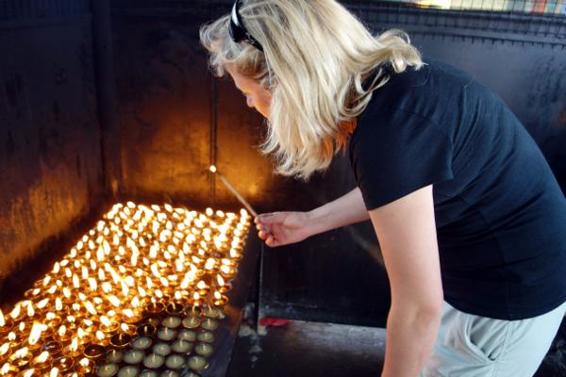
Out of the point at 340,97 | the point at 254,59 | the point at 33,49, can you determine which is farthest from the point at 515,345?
the point at 33,49

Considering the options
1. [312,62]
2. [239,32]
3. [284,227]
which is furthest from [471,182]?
[284,227]

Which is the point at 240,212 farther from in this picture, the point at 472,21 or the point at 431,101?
the point at 431,101

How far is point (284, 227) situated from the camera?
74.0 inches

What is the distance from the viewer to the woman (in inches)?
36.4

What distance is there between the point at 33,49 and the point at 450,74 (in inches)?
65.8

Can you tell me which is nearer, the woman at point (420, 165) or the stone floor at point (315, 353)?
the woman at point (420, 165)

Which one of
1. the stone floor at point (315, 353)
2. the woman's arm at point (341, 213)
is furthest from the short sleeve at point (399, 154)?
the stone floor at point (315, 353)

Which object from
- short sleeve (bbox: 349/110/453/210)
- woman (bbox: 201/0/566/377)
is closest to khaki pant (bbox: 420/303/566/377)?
woman (bbox: 201/0/566/377)

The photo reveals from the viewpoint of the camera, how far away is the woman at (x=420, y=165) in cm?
92

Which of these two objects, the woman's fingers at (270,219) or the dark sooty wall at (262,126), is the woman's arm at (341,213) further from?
the dark sooty wall at (262,126)

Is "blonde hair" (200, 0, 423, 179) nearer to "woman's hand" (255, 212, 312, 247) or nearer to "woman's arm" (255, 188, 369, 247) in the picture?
"woman's arm" (255, 188, 369, 247)

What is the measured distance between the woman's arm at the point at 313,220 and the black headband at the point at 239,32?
81 centimetres

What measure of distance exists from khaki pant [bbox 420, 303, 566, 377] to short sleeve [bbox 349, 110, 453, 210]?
61 centimetres

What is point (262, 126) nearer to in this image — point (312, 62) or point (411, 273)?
point (312, 62)
